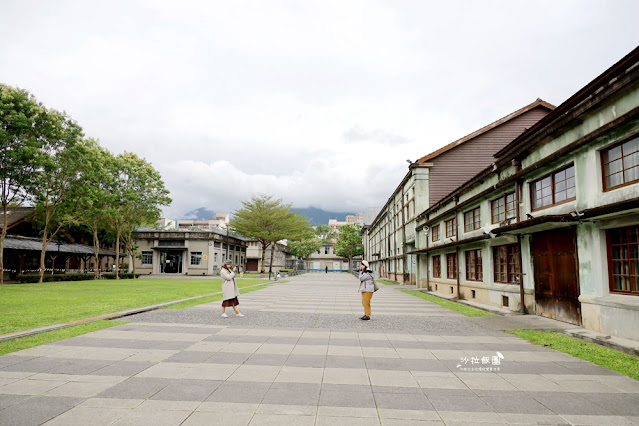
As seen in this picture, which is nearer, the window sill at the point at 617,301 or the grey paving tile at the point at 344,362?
the grey paving tile at the point at 344,362

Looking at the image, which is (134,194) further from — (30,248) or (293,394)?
(293,394)

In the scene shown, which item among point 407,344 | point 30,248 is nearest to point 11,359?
point 407,344

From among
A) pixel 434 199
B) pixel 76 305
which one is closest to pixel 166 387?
pixel 76 305

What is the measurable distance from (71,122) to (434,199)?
27236 mm

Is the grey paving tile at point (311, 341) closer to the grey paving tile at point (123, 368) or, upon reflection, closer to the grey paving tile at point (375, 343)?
the grey paving tile at point (375, 343)

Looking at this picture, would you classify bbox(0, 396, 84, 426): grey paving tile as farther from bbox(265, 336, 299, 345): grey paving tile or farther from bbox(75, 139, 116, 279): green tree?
bbox(75, 139, 116, 279): green tree

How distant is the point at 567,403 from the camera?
459cm

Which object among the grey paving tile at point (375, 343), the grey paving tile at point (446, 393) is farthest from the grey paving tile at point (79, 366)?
the grey paving tile at point (446, 393)

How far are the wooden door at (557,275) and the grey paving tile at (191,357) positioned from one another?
914 centimetres

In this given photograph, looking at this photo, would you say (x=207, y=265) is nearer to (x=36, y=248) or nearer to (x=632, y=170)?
(x=36, y=248)

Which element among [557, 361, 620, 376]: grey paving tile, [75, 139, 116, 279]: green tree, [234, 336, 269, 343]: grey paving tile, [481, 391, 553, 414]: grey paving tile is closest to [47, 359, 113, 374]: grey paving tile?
[234, 336, 269, 343]: grey paving tile

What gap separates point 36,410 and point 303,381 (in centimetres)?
320

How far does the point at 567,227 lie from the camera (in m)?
9.73

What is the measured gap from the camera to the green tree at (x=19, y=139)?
22.8 m
